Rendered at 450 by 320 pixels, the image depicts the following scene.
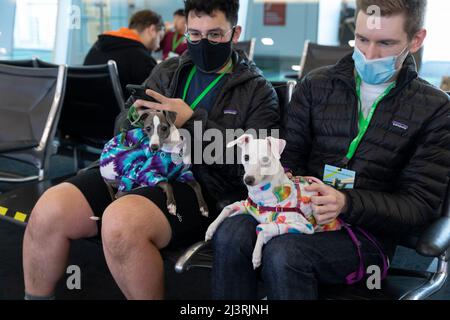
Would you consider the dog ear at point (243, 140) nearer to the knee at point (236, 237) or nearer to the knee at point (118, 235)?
the knee at point (236, 237)

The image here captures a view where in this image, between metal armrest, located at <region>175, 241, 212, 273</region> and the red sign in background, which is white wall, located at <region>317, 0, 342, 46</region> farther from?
metal armrest, located at <region>175, 241, 212, 273</region>

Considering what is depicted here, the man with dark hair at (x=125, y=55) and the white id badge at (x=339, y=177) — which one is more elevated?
the man with dark hair at (x=125, y=55)

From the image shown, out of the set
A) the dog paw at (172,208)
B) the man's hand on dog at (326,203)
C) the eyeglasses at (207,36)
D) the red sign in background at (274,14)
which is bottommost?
the dog paw at (172,208)

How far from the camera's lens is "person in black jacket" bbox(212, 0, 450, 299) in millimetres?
1463

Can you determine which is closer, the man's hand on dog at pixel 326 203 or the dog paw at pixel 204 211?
the man's hand on dog at pixel 326 203

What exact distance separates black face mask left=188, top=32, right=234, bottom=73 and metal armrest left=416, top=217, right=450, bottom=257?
3.27 feet

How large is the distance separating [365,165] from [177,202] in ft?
2.13

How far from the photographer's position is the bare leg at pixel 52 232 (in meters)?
1.78

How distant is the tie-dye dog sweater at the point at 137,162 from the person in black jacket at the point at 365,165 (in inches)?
13.7

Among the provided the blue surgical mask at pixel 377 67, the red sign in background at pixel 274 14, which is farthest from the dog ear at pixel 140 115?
the red sign in background at pixel 274 14

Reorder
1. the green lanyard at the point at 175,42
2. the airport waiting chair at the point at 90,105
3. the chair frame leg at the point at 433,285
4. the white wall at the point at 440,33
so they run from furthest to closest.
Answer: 1. the white wall at the point at 440,33
2. the green lanyard at the point at 175,42
3. the airport waiting chair at the point at 90,105
4. the chair frame leg at the point at 433,285

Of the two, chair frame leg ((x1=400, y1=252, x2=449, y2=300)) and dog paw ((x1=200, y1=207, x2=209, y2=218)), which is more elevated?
dog paw ((x1=200, y1=207, x2=209, y2=218))

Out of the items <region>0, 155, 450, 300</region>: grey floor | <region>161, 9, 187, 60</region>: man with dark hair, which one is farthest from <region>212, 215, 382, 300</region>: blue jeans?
<region>161, 9, 187, 60</region>: man with dark hair
